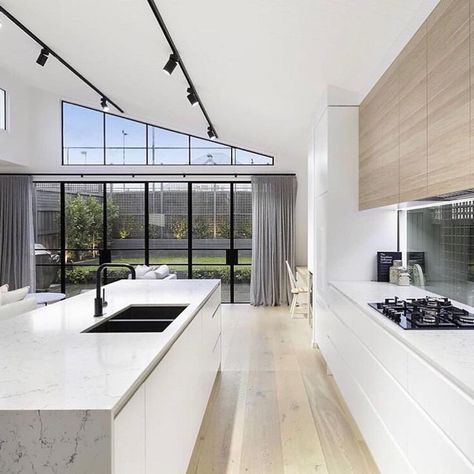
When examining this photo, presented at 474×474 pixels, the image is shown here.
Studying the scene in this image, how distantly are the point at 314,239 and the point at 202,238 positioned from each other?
3376 millimetres

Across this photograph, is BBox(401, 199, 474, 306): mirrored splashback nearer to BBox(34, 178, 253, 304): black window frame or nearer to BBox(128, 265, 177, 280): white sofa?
BBox(128, 265, 177, 280): white sofa

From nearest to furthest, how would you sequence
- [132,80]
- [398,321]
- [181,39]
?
[398,321] → [181,39] → [132,80]

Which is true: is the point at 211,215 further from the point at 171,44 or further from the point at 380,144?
the point at 380,144

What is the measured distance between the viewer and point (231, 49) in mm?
3760

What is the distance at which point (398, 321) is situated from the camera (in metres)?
2.17

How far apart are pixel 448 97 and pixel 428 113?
260 millimetres

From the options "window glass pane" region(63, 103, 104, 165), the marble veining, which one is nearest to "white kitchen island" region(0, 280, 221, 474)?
the marble veining

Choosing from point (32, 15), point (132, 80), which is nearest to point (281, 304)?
point (132, 80)

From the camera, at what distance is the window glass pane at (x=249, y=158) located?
25.9 ft

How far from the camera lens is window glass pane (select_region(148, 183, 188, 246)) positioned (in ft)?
25.9

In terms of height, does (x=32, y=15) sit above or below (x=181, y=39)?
above

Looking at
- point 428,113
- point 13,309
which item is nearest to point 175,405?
point 13,309

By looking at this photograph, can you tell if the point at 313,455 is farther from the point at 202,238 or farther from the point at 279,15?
the point at 202,238

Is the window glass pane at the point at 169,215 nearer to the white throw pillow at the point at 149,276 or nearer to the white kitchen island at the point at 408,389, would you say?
the white throw pillow at the point at 149,276
